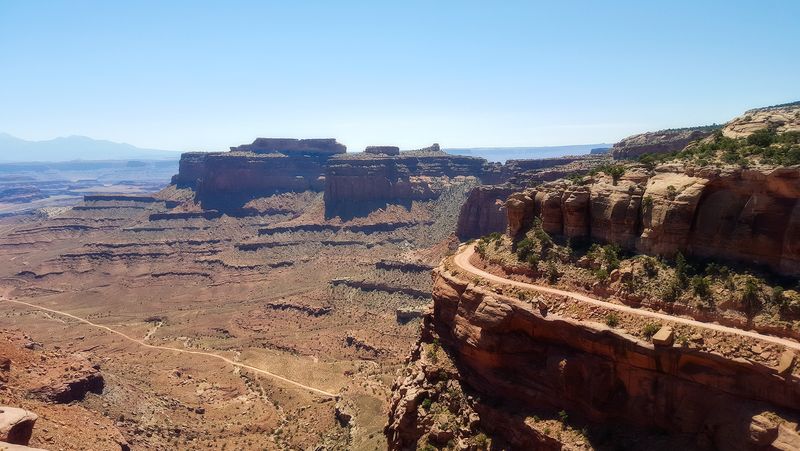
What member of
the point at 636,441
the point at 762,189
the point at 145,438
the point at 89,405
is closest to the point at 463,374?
the point at 636,441

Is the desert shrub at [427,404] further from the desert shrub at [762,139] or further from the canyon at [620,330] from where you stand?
the desert shrub at [762,139]

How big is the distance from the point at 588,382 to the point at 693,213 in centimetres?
1210

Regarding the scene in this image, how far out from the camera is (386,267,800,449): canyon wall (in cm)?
2522

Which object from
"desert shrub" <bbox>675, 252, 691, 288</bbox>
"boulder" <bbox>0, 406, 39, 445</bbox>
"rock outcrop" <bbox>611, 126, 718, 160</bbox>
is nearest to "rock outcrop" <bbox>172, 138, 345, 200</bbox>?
"rock outcrop" <bbox>611, 126, 718, 160</bbox>

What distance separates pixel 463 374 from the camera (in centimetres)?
3838

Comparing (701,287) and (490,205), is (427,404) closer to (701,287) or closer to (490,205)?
(701,287)

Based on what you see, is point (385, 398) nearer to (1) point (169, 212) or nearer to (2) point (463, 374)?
(2) point (463, 374)

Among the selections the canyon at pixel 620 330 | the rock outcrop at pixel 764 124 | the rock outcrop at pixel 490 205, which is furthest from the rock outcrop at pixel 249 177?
the rock outcrop at pixel 764 124

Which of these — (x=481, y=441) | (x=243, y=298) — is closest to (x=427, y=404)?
(x=481, y=441)

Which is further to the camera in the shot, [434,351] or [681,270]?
[434,351]

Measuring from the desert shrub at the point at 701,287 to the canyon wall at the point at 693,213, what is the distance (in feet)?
8.10

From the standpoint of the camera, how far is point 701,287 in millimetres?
30828

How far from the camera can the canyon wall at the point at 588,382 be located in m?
25.2

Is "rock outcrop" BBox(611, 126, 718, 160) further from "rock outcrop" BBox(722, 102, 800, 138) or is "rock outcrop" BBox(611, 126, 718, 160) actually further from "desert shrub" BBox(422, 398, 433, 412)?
"desert shrub" BBox(422, 398, 433, 412)
